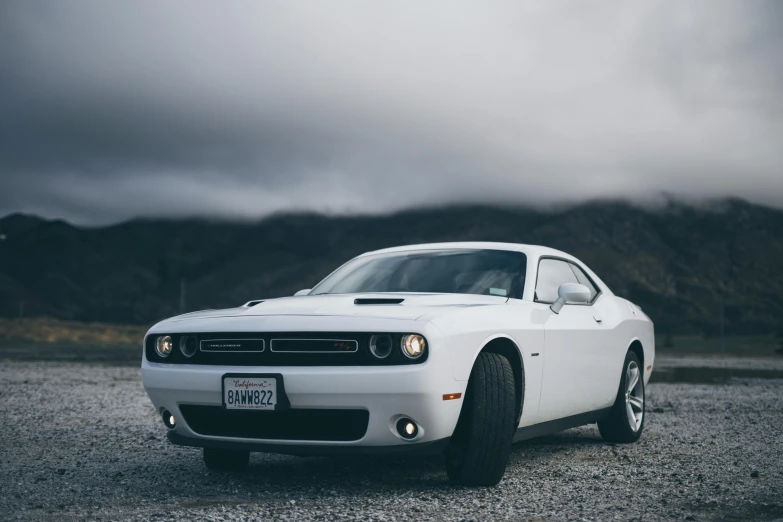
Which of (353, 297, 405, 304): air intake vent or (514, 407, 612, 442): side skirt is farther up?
(353, 297, 405, 304): air intake vent

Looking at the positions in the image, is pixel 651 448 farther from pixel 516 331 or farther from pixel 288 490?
pixel 288 490

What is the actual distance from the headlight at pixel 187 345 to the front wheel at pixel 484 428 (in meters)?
1.58

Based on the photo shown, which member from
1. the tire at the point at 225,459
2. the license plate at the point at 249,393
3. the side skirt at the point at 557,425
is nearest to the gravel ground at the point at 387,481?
the tire at the point at 225,459


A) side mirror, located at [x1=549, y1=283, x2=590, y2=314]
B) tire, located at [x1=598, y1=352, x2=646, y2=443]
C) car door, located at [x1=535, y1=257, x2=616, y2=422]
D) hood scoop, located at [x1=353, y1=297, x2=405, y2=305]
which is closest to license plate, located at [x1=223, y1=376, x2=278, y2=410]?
hood scoop, located at [x1=353, y1=297, x2=405, y2=305]

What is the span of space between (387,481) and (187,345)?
1434mm

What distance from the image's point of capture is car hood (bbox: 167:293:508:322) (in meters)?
4.42

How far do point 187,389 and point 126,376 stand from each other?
40.7 ft

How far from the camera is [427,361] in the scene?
4.13 metres

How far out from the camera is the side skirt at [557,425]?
496cm

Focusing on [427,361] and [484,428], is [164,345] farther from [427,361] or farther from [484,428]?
[484,428]

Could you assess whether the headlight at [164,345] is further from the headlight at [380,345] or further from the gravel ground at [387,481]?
the headlight at [380,345]

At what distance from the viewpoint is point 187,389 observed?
4.60m

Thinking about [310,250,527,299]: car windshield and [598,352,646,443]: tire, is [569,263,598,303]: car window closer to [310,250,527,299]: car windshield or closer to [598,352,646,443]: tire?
[598,352,646,443]: tire

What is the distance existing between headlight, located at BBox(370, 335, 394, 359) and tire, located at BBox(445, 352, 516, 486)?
1.76 feet
